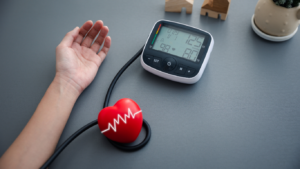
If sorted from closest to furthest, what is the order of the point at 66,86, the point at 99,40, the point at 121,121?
the point at 121,121 < the point at 66,86 < the point at 99,40

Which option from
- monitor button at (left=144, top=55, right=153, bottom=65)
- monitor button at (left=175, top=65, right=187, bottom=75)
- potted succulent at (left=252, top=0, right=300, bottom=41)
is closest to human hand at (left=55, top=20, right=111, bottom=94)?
monitor button at (left=144, top=55, right=153, bottom=65)

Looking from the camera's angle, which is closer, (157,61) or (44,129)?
(44,129)

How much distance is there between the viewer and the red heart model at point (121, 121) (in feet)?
1.99

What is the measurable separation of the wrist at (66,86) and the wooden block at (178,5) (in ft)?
1.61

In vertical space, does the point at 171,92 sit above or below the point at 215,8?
below

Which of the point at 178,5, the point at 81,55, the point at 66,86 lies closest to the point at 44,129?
the point at 66,86

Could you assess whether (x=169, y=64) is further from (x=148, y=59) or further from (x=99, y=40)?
(x=99, y=40)

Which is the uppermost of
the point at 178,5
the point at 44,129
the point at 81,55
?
the point at 178,5

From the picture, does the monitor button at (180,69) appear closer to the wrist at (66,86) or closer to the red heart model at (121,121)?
the red heart model at (121,121)

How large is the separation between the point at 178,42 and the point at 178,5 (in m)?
0.23

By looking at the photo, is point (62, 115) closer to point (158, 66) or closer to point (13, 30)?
point (158, 66)

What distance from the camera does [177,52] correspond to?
0.79 m

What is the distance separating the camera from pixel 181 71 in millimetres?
759

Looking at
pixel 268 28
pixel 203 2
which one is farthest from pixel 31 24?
pixel 268 28
